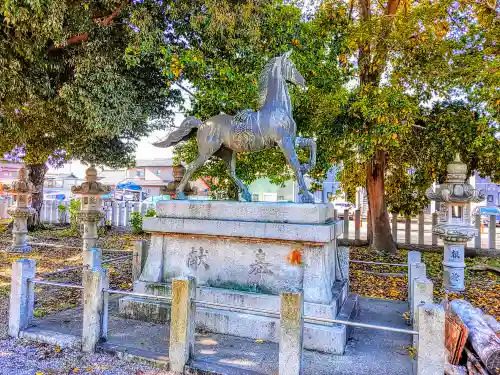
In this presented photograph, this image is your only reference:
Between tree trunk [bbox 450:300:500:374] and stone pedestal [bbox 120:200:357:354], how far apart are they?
1.22 meters

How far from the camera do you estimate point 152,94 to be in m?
8.95

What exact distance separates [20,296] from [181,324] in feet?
6.90

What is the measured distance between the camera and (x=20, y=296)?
4.05 m

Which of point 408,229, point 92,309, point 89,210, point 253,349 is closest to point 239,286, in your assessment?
point 253,349

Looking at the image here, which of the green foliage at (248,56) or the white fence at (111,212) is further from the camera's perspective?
the white fence at (111,212)

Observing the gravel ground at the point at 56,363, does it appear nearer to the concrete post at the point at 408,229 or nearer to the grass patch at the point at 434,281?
the grass patch at the point at 434,281

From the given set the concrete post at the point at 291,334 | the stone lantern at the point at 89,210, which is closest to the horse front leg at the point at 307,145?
the concrete post at the point at 291,334

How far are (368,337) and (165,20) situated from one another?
739 centimetres

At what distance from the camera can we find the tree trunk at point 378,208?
10414 millimetres

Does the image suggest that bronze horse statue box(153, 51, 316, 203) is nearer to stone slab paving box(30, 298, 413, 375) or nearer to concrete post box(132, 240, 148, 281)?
concrete post box(132, 240, 148, 281)

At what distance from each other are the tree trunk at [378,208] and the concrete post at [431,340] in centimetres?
792

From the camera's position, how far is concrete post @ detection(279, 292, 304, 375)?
9.96 ft

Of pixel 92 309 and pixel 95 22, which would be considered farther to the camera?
pixel 95 22

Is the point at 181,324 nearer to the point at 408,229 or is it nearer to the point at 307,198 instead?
the point at 307,198
